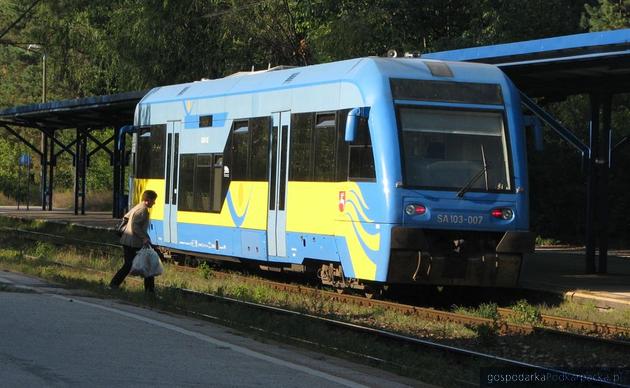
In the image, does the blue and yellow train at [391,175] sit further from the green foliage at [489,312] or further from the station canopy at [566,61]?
the station canopy at [566,61]

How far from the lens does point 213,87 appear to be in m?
19.0

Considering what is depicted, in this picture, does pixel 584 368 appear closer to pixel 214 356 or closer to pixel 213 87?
pixel 214 356

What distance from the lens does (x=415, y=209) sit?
1362 centimetres

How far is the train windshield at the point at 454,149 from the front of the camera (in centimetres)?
1384

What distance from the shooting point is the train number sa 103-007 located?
13734 millimetres

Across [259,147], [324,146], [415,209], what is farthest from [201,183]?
[415,209]

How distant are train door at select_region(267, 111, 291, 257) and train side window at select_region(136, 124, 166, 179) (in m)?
4.62

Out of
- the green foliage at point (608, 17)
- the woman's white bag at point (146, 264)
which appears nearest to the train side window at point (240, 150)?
the woman's white bag at point (146, 264)

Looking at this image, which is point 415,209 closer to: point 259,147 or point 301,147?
point 301,147

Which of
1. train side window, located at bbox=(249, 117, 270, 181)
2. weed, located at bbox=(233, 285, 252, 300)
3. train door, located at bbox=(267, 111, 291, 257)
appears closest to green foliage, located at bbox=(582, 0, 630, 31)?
train side window, located at bbox=(249, 117, 270, 181)

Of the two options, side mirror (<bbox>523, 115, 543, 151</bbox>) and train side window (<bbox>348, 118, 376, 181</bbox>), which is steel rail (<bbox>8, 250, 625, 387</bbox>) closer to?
train side window (<bbox>348, 118, 376, 181</bbox>)

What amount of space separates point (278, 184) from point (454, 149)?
3431 mm

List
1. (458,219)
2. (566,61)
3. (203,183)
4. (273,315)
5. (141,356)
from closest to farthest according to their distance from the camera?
(141,356) < (273,315) < (458,219) < (566,61) < (203,183)

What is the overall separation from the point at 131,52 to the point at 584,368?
1235 inches
